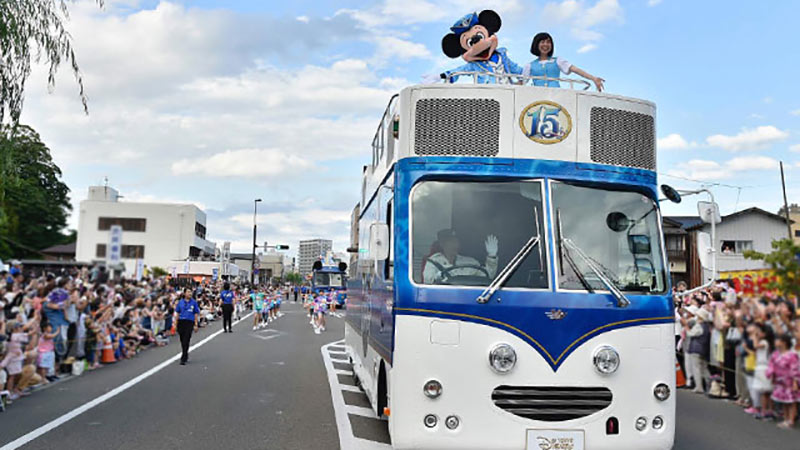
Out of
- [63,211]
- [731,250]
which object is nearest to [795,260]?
[731,250]

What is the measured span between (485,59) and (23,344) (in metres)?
8.34

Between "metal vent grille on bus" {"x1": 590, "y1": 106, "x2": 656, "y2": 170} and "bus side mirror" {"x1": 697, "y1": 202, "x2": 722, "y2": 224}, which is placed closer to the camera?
"bus side mirror" {"x1": 697, "y1": 202, "x2": 722, "y2": 224}

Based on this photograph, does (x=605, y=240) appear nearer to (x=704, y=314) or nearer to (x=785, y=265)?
(x=704, y=314)

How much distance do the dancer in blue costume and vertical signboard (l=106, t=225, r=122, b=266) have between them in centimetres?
457

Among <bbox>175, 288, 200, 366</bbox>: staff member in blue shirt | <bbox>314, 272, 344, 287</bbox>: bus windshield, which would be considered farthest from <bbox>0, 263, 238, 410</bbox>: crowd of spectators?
<bbox>314, 272, 344, 287</bbox>: bus windshield

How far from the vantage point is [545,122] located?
623 cm

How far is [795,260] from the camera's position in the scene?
400 cm

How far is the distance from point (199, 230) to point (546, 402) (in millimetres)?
6104

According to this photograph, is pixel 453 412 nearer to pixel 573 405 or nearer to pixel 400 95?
pixel 573 405

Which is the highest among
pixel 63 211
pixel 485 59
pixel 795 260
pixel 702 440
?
pixel 485 59

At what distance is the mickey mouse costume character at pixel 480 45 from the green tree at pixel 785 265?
5.26 metres

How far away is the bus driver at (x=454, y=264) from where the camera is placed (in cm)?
585

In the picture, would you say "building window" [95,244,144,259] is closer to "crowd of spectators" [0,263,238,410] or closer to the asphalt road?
"crowd of spectators" [0,263,238,410]

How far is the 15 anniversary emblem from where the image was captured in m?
6.19
